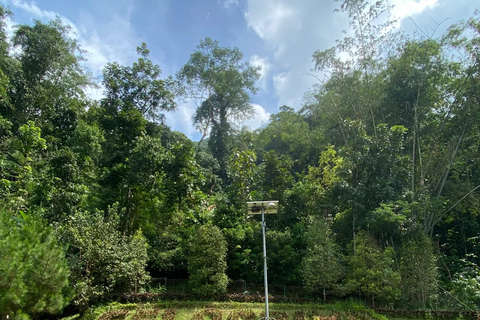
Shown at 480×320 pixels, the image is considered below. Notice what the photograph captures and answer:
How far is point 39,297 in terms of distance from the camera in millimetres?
5457

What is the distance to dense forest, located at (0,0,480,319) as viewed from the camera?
8594mm

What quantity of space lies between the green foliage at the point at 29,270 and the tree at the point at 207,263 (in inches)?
154

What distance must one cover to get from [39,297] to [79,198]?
4731mm

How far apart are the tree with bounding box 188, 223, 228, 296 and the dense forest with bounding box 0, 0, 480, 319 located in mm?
46

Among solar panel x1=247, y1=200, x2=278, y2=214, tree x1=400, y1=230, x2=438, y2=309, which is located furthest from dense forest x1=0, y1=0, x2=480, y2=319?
solar panel x1=247, y1=200, x2=278, y2=214

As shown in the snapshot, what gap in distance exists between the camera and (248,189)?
12.2m

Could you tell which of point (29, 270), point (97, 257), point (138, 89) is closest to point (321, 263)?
point (97, 257)

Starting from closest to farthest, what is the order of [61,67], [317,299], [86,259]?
[86,259]
[317,299]
[61,67]

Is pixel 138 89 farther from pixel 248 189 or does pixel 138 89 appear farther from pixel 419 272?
pixel 419 272

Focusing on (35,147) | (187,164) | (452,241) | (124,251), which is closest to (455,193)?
(452,241)

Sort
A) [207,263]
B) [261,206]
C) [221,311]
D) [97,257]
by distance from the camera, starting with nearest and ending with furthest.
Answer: [261,206] < [97,257] < [221,311] < [207,263]

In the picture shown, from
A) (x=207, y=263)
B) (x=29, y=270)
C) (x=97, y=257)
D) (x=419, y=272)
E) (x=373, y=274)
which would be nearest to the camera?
(x=29, y=270)

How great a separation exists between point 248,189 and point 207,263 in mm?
4027

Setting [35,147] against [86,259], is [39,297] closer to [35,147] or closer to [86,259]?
[86,259]
